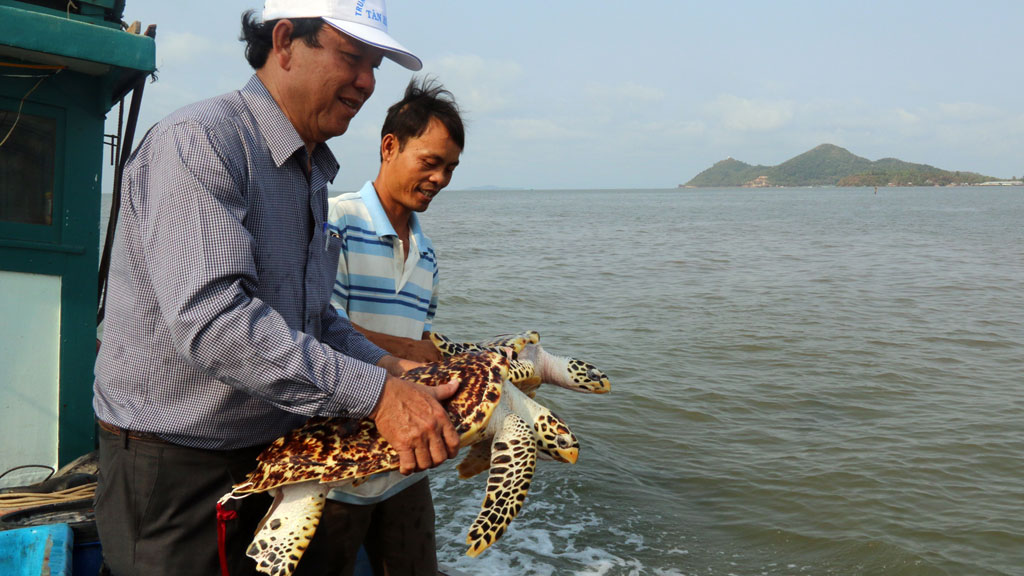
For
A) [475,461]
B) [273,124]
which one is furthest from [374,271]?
[273,124]

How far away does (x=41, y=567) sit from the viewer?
91.7 inches

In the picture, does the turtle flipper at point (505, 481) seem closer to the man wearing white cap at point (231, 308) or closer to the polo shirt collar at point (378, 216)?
the man wearing white cap at point (231, 308)

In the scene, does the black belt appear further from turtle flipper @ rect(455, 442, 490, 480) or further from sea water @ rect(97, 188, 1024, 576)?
sea water @ rect(97, 188, 1024, 576)

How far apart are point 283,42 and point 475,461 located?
1.64m

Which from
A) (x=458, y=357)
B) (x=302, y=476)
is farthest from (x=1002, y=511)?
(x=302, y=476)

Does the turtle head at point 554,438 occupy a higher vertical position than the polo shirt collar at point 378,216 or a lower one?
lower

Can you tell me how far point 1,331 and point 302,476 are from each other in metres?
2.36

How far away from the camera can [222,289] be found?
1.53 metres

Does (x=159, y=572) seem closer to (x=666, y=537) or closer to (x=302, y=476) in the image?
(x=302, y=476)

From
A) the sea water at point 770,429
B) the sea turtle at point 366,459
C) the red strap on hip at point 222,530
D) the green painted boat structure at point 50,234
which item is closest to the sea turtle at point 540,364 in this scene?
the sea turtle at point 366,459

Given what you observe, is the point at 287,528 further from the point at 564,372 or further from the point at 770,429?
the point at 770,429

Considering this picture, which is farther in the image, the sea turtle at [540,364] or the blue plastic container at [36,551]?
the sea turtle at [540,364]

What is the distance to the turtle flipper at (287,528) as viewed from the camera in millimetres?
1922

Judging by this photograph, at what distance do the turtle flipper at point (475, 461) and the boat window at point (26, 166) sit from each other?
238cm
